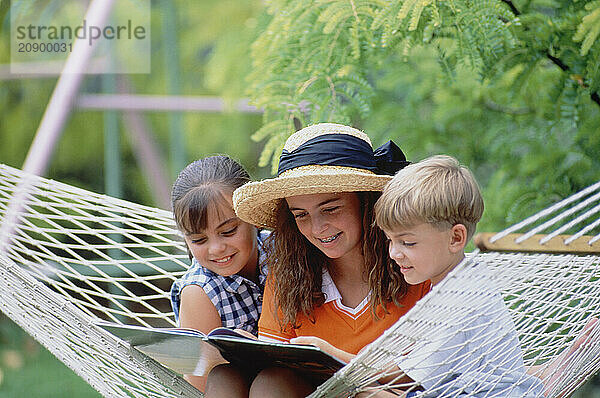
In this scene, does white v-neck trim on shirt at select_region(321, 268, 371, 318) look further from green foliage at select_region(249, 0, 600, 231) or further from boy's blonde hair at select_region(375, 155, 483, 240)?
green foliage at select_region(249, 0, 600, 231)

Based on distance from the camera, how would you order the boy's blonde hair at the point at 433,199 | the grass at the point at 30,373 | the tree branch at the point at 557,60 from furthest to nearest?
the grass at the point at 30,373 → the tree branch at the point at 557,60 → the boy's blonde hair at the point at 433,199

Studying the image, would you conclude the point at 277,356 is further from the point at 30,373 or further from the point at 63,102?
the point at 30,373

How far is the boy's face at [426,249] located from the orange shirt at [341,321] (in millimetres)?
184

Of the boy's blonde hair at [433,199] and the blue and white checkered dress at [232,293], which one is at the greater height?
the boy's blonde hair at [433,199]

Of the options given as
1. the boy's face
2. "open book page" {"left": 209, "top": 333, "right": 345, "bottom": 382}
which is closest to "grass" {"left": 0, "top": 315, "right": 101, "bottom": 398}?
"open book page" {"left": 209, "top": 333, "right": 345, "bottom": 382}

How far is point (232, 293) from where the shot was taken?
187cm

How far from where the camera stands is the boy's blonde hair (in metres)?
1.43

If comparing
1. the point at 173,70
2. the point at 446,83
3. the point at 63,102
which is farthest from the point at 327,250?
the point at 173,70

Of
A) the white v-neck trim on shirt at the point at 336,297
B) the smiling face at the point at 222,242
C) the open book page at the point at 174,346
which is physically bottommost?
the open book page at the point at 174,346

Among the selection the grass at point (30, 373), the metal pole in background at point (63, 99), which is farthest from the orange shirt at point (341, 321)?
the grass at point (30, 373)

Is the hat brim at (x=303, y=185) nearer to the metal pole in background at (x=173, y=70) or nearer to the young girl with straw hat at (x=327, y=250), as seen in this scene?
the young girl with straw hat at (x=327, y=250)

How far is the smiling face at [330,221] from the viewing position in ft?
5.36

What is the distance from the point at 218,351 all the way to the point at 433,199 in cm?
51

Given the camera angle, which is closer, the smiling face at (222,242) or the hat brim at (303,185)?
the hat brim at (303,185)
